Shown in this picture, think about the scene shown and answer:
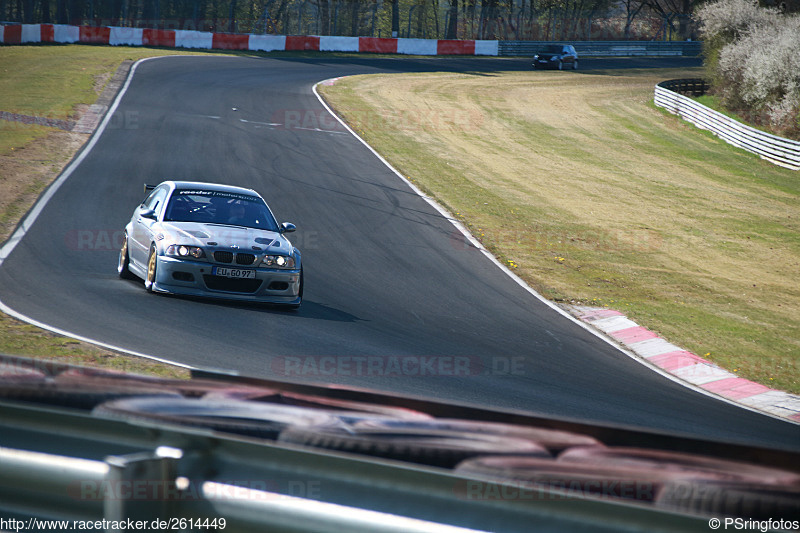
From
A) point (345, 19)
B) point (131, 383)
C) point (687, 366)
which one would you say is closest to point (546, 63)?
point (345, 19)

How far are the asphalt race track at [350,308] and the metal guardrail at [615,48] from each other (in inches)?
1496

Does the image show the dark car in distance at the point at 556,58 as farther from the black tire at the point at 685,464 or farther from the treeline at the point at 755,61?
the black tire at the point at 685,464

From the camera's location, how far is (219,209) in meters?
11.7

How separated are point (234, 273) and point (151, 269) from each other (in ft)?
3.86

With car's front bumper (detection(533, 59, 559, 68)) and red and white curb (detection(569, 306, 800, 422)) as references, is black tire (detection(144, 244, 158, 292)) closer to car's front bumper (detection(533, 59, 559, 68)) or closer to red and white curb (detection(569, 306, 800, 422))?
red and white curb (detection(569, 306, 800, 422))

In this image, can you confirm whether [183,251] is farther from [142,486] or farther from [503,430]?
[503,430]

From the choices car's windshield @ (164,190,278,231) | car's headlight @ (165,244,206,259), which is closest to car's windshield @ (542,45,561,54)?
car's windshield @ (164,190,278,231)

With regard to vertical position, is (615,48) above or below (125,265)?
above

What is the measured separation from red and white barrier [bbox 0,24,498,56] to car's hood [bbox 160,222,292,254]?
35361 millimetres

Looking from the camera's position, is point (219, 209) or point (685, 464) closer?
point (685, 464)

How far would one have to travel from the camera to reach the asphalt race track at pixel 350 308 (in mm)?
8508

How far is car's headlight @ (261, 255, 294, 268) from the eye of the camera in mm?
10609

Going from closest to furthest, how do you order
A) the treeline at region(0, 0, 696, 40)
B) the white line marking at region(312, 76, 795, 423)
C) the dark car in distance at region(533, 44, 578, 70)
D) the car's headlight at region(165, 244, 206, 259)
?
1. the white line marking at region(312, 76, 795, 423)
2. the car's headlight at region(165, 244, 206, 259)
3. the treeline at region(0, 0, 696, 40)
4. the dark car in distance at region(533, 44, 578, 70)

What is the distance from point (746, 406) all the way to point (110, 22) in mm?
51204
